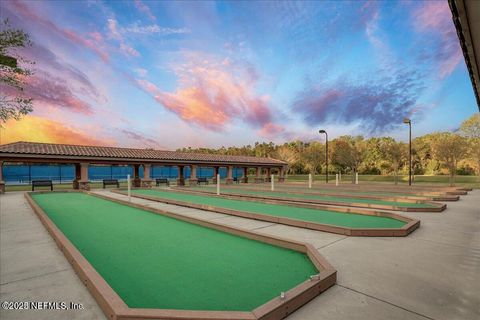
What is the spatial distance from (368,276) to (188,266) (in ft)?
9.72

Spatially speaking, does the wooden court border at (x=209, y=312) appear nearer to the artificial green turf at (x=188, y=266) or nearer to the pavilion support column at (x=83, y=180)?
the artificial green turf at (x=188, y=266)

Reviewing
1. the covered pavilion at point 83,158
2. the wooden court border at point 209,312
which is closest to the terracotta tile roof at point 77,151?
the covered pavilion at point 83,158

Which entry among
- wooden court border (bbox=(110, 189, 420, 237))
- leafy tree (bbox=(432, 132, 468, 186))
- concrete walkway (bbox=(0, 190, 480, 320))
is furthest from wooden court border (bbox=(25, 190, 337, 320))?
leafy tree (bbox=(432, 132, 468, 186))

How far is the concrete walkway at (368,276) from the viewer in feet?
10.1

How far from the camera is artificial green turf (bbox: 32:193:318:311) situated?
3.30m

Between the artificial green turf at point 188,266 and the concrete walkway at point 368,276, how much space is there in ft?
1.59

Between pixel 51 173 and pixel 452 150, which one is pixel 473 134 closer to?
pixel 452 150

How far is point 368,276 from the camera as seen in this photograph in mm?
4012

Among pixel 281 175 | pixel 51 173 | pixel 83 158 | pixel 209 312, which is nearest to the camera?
pixel 209 312

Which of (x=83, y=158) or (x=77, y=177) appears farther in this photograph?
(x=77, y=177)

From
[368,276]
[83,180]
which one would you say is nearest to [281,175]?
[83,180]

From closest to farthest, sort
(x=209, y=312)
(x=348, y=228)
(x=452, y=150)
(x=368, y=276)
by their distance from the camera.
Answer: (x=209, y=312) < (x=368, y=276) < (x=348, y=228) < (x=452, y=150)

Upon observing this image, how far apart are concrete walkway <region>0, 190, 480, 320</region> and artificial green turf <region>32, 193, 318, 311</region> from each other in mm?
485

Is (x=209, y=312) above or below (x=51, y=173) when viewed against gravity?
below
